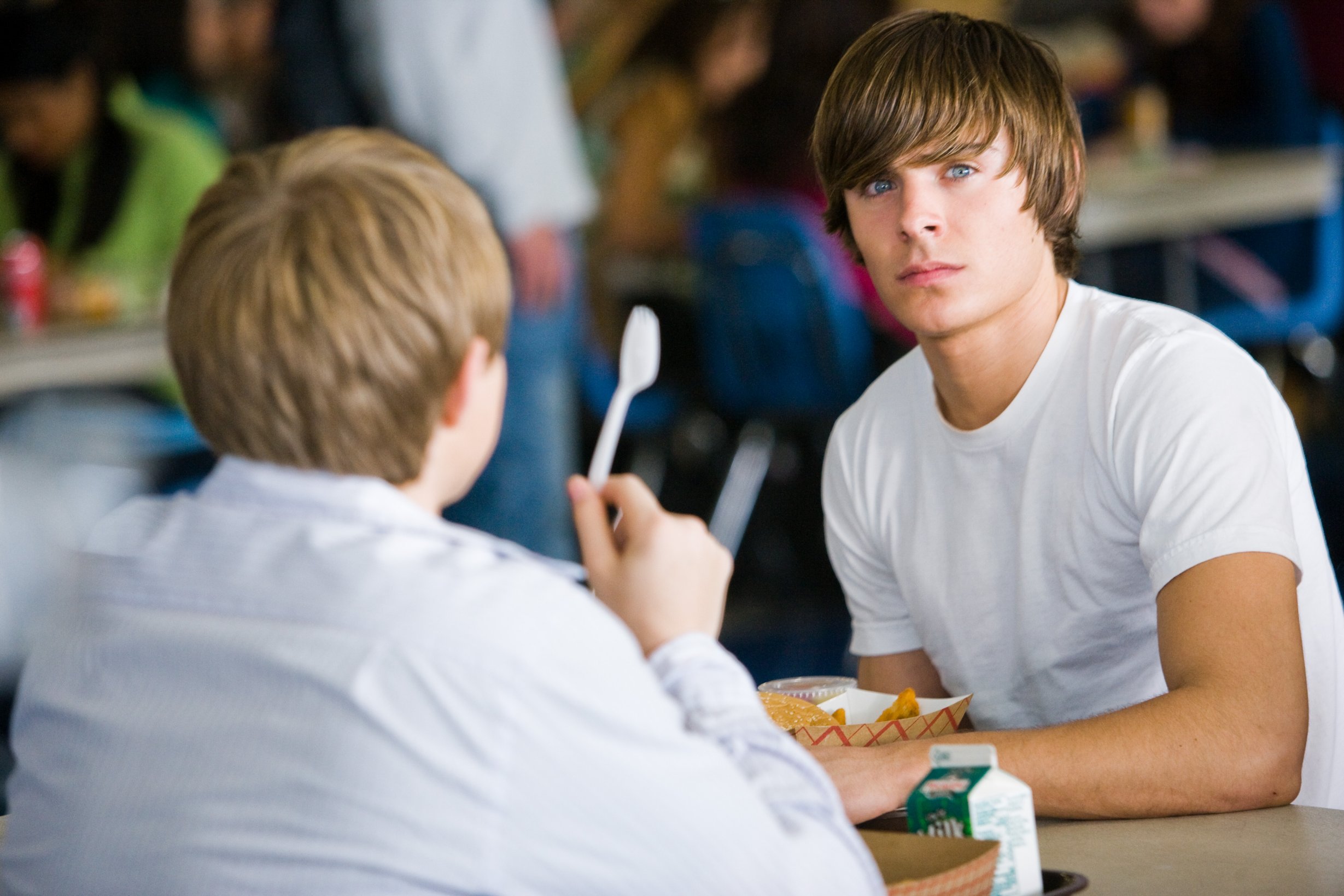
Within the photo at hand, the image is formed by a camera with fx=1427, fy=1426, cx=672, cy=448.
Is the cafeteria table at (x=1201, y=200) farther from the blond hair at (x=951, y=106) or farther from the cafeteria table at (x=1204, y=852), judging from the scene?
the cafeteria table at (x=1204, y=852)

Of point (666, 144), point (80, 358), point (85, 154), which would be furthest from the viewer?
point (666, 144)

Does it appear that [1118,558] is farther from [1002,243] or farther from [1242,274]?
[1242,274]

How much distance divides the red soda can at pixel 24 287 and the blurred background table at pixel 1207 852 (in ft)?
9.15

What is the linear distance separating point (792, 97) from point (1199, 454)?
2960 mm

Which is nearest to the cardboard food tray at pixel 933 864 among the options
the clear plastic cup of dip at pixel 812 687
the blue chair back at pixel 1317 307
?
the clear plastic cup of dip at pixel 812 687

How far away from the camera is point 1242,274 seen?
405 cm

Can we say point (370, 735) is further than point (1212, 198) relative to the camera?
No

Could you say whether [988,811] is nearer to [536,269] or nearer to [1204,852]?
[1204,852]

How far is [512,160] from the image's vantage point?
3355 mm

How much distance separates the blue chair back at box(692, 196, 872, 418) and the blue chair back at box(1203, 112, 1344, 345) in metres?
1.03

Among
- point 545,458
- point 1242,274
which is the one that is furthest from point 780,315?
point 1242,274

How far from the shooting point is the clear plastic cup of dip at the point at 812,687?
1177 millimetres

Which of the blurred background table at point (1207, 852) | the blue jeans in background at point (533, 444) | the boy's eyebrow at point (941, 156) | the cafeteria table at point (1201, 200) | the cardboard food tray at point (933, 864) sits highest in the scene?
the boy's eyebrow at point (941, 156)

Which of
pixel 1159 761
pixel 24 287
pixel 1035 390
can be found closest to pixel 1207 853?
pixel 1159 761
